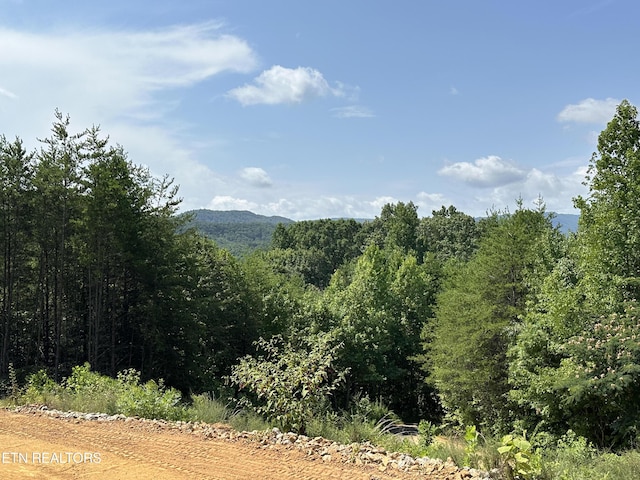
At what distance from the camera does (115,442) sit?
20.8 feet

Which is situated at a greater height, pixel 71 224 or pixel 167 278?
pixel 71 224

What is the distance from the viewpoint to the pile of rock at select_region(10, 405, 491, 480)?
538cm

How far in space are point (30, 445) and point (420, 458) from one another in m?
5.12

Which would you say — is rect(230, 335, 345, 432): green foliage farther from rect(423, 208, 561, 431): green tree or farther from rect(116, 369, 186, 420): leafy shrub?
rect(423, 208, 561, 431): green tree

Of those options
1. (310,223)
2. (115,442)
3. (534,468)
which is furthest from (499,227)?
(310,223)

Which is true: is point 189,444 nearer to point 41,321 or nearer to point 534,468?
point 534,468

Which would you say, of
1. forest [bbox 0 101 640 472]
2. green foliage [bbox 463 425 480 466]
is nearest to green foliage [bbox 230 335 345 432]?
forest [bbox 0 101 640 472]

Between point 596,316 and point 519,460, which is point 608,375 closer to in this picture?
point 596,316

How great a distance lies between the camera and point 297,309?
24391 millimetres

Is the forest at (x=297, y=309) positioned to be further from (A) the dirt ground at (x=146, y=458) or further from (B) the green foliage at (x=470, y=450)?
(B) the green foliage at (x=470, y=450)

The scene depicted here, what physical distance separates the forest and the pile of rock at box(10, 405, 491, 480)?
0.62m

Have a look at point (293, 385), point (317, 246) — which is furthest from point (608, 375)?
point (317, 246)

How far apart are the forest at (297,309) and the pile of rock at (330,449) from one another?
62cm

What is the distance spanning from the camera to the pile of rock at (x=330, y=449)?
538 cm
